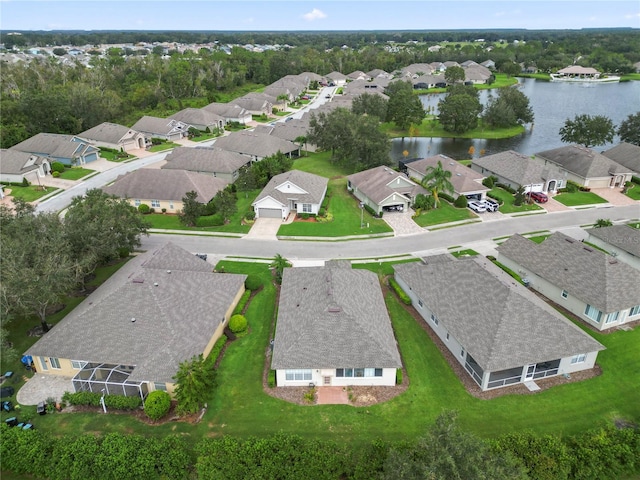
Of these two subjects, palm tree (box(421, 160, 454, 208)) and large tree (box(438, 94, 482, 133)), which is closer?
palm tree (box(421, 160, 454, 208))

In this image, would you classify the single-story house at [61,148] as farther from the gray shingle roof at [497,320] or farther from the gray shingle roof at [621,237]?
the gray shingle roof at [621,237]

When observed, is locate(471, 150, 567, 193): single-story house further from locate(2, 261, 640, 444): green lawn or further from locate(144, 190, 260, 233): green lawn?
locate(144, 190, 260, 233): green lawn

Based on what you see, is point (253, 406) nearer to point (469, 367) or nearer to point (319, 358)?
point (319, 358)

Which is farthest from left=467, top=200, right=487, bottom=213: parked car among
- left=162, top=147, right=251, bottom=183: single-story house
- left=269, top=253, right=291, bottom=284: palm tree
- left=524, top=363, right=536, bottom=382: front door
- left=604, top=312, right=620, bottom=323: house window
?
left=162, top=147, right=251, bottom=183: single-story house

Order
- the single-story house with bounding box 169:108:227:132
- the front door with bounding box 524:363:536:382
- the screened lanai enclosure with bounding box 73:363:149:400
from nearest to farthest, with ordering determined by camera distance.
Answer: the screened lanai enclosure with bounding box 73:363:149:400
the front door with bounding box 524:363:536:382
the single-story house with bounding box 169:108:227:132

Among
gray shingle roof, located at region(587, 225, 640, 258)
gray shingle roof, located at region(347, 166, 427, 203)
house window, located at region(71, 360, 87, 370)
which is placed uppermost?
gray shingle roof, located at region(347, 166, 427, 203)

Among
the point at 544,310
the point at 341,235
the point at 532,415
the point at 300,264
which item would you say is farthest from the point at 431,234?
the point at 532,415

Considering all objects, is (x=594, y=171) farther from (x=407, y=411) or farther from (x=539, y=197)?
(x=407, y=411)
